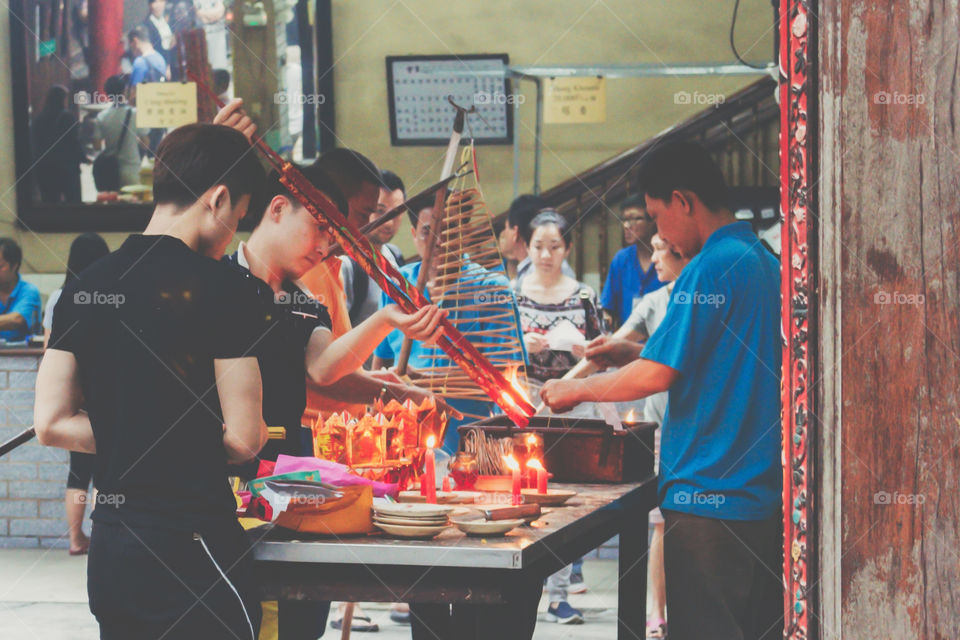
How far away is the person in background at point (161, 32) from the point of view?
8.09 meters

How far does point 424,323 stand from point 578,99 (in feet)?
9.12

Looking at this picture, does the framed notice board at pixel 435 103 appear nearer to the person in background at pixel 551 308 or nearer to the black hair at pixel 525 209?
the black hair at pixel 525 209

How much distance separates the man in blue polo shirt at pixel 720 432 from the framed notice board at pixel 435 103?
17.2ft

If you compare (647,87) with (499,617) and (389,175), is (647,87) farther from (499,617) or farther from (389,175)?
(499,617)

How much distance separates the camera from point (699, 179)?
3131 mm

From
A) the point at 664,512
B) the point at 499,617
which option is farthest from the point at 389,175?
the point at 499,617

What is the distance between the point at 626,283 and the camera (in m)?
5.82

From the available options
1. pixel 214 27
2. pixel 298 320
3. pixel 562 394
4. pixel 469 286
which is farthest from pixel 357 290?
pixel 214 27

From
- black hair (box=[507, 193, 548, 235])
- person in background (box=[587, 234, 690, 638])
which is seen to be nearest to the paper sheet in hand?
person in background (box=[587, 234, 690, 638])

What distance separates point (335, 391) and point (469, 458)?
438 mm

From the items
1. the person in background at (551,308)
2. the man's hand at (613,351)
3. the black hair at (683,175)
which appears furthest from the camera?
the person in background at (551,308)

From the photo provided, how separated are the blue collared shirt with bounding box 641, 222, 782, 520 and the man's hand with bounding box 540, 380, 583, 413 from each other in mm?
303

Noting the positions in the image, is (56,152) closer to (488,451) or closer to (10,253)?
(10,253)

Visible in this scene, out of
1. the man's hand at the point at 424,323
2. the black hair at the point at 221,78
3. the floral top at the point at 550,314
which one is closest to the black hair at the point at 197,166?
the man's hand at the point at 424,323
